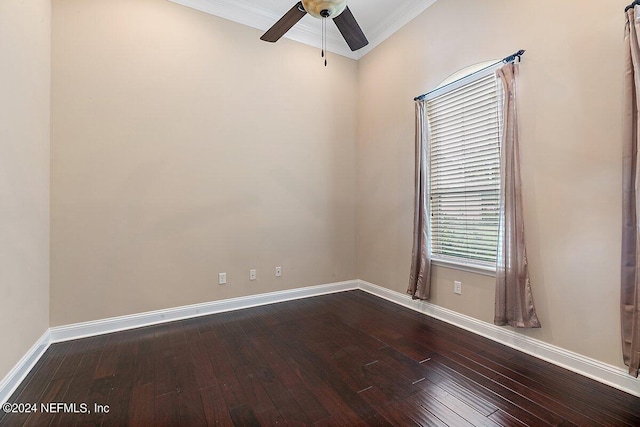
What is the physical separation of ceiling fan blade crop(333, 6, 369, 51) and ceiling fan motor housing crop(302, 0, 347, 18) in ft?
0.33

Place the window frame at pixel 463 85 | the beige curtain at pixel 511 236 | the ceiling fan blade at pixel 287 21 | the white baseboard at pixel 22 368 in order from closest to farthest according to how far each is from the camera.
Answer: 1. the white baseboard at pixel 22 368
2. the ceiling fan blade at pixel 287 21
3. the beige curtain at pixel 511 236
4. the window frame at pixel 463 85

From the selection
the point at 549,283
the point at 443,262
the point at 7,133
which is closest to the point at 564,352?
the point at 549,283

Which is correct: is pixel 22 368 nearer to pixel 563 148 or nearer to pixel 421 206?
pixel 421 206

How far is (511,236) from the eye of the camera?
7.41ft

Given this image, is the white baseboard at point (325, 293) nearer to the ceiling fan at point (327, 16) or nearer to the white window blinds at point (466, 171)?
the white window blinds at point (466, 171)

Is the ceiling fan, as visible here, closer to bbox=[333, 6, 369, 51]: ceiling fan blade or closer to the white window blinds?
bbox=[333, 6, 369, 51]: ceiling fan blade

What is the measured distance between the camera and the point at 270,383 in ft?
6.16

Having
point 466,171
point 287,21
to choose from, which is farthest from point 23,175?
point 466,171

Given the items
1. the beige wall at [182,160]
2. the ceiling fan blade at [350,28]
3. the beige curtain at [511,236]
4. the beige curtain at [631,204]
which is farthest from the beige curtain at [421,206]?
the beige curtain at [631,204]

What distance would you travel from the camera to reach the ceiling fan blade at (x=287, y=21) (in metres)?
2.11

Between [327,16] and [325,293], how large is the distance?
3128mm

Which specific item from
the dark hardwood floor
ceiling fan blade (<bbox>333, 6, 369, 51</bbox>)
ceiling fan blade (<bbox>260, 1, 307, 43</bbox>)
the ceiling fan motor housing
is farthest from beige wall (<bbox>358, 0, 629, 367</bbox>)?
ceiling fan blade (<bbox>260, 1, 307, 43</bbox>)

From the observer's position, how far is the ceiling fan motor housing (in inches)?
74.3

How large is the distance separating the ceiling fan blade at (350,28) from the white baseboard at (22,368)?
10.9 ft
